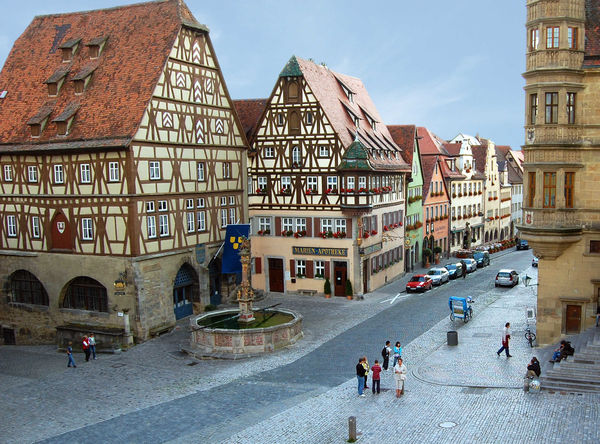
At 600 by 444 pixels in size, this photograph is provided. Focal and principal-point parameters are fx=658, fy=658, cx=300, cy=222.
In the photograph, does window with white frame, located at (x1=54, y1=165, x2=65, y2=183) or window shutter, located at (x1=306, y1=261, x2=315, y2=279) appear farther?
window shutter, located at (x1=306, y1=261, x2=315, y2=279)

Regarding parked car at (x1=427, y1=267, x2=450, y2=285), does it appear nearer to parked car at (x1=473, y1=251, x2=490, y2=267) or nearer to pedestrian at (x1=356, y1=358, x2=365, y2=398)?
parked car at (x1=473, y1=251, x2=490, y2=267)

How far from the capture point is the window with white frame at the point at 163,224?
35750mm

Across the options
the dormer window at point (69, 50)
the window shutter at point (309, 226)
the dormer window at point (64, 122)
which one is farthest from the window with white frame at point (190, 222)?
the dormer window at point (69, 50)

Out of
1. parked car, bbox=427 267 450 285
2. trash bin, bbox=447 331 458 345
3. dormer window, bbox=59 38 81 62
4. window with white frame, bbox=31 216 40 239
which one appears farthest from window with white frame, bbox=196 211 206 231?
parked car, bbox=427 267 450 285

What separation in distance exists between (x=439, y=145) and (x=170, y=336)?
39.5m

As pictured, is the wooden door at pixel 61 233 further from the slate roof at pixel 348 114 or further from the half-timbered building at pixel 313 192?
the slate roof at pixel 348 114

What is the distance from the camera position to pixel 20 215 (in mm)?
38281

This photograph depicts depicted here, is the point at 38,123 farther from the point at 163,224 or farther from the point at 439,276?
the point at 439,276

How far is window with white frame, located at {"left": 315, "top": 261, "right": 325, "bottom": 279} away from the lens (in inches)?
1710

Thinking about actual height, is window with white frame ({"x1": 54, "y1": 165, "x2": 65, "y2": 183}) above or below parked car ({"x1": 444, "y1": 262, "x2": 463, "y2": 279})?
above

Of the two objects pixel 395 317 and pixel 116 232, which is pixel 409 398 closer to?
pixel 395 317

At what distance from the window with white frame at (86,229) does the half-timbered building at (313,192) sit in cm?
1285

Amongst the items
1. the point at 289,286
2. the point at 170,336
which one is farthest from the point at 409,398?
the point at 289,286

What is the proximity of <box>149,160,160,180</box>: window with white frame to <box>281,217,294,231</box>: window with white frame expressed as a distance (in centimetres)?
1110
